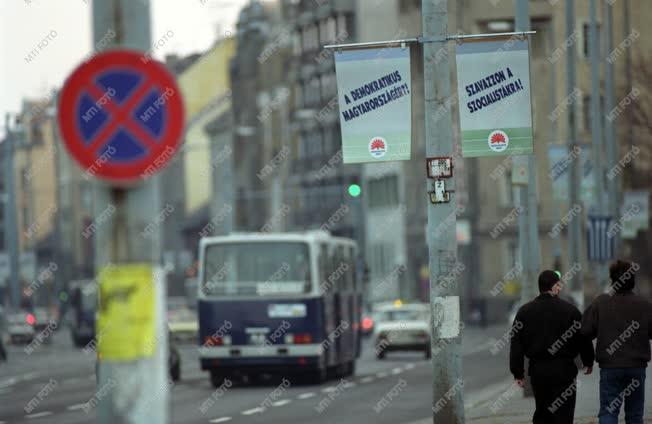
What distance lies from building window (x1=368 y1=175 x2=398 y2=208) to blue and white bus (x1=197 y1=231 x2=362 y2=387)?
6472 cm

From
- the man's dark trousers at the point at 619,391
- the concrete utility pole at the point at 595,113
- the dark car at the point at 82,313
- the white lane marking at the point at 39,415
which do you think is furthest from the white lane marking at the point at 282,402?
the dark car at the point at 82,313

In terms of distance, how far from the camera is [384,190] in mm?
102688

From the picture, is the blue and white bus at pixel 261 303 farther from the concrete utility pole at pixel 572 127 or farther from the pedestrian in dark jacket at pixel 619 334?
the pedestrian in dark jacket at pixel 619 334

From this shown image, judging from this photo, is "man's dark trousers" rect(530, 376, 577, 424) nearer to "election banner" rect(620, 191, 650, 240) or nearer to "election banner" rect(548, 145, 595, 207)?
"election banner" rect(548, 145, 595, 207)

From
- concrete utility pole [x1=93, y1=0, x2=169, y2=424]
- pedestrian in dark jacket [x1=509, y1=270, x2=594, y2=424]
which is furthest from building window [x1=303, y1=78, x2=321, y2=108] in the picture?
concrete utility pole [x1=93, y1=0, x2=169, y2=424]

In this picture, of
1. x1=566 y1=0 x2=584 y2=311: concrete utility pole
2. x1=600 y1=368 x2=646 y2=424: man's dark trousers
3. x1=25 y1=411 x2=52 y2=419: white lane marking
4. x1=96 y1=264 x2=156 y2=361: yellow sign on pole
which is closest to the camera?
x1=96 y1=264 x2=156 y2=361: yellow sign on pole

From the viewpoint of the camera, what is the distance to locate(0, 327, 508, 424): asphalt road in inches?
1022

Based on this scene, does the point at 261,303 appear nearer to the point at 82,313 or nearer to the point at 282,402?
the point at 282,402

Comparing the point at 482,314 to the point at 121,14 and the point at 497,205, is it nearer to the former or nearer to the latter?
the point at 497,205

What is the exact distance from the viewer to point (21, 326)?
86.2 meters

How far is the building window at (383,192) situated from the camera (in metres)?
100

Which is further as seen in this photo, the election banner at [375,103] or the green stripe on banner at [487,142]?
the green stripe on banner at [487,142]

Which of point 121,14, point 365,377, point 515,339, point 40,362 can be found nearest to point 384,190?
point 40,362

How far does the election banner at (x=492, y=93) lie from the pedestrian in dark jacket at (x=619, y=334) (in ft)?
10.6
